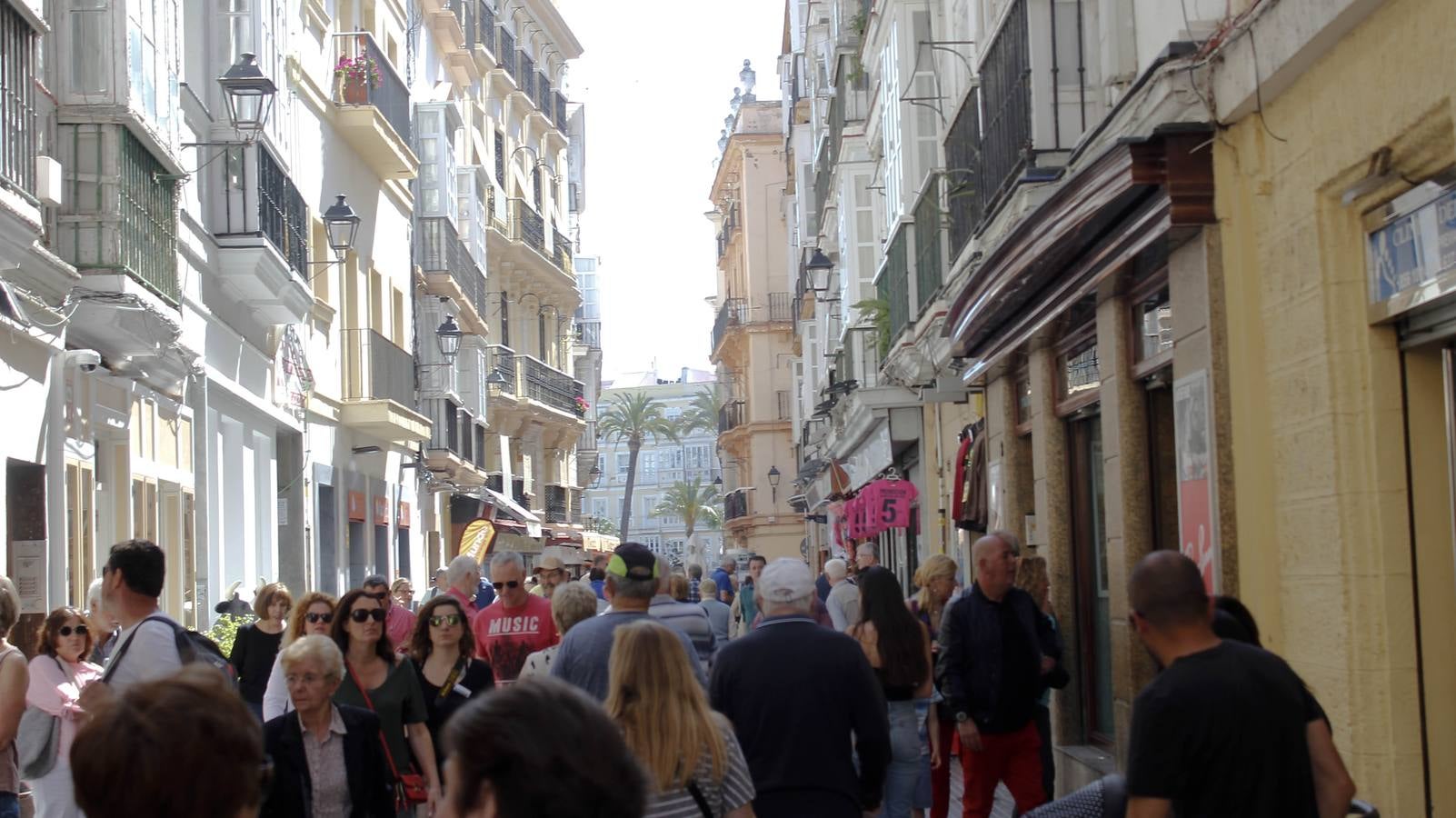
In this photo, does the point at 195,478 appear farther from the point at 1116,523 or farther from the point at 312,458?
the point at 1116,523

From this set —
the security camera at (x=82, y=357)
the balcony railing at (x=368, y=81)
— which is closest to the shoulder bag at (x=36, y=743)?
the security camera at (x=82, y=357)

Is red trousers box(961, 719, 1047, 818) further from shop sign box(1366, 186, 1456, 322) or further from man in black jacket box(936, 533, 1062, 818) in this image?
shop sign box(1366, 186, 1456, 322)

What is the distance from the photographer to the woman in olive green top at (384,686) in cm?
799

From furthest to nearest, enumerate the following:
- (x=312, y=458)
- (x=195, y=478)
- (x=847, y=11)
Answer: (x=847, y=11) → (x=312, y=458) → (x=195, y=478)

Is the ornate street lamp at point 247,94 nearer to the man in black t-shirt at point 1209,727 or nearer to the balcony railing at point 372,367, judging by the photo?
the balcony railing at point 372,367

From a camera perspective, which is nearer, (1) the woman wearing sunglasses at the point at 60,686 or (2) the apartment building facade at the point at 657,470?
(1) the woman wearing sunglasses at the point at 60,686

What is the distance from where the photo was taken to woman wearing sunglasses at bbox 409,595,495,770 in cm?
899

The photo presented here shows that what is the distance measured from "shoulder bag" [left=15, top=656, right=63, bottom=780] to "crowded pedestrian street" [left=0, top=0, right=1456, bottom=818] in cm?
2

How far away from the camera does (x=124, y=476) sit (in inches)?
580

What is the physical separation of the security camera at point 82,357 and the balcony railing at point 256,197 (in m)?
4.22

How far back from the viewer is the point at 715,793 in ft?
18.1

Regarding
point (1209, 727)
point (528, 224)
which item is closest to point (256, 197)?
point (1209, 727)

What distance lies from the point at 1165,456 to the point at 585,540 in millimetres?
43023

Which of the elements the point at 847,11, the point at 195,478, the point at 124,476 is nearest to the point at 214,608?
the point at 195,478
